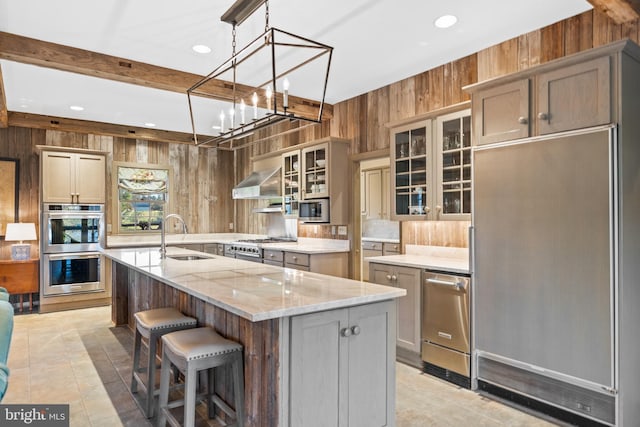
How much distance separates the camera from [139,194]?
6754mm

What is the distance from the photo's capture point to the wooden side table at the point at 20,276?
5.36 meters

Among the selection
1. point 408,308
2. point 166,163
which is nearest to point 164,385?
point 408,308

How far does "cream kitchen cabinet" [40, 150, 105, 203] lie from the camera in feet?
18.2

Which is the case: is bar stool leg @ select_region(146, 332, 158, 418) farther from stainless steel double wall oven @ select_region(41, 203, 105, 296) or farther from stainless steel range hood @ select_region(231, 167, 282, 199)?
stainless steel double wall oven @ select_region(41, 203, 105, 296)

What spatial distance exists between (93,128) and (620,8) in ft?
21.5

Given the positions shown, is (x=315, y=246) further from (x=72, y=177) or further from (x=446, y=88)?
(x=72, y=177)

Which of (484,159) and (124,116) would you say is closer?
(484,159)

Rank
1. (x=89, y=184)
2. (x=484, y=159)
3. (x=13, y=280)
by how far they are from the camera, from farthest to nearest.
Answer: (x=89, y=184) < (x=13, y=280) < (x=484, y=159)

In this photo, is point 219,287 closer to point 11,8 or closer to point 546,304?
point 546,304

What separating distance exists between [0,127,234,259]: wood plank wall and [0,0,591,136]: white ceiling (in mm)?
1890

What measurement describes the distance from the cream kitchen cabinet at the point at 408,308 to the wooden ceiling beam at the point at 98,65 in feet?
8.60

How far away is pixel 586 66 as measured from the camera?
8.02 feet

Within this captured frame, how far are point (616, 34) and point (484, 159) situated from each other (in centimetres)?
122

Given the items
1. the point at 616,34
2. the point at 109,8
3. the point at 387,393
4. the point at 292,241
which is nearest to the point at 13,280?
the point at 292,241
